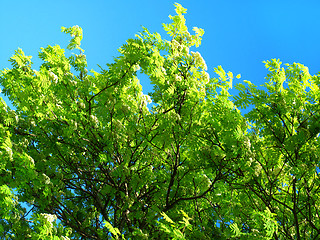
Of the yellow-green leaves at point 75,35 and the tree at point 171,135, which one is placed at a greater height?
the yellow-green leaves at point 75,35

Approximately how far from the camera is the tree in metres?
6.40

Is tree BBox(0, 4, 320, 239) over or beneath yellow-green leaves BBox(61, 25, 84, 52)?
beneath

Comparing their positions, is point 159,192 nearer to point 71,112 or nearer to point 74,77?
point 71,112

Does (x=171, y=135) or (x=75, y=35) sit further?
(x=75, y=35)

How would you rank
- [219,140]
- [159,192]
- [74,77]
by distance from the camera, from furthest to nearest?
[159,192] < [74,77] < [219,140]

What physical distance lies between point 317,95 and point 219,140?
223 cm

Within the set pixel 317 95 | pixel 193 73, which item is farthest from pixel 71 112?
pixel 317 95

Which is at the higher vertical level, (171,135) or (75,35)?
(75,35)

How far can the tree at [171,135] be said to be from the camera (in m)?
6.40

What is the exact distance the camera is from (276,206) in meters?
8.30

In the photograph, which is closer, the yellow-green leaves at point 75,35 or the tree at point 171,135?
the tree at point 171,135

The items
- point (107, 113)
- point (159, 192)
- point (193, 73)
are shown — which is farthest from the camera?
point (159, 192)

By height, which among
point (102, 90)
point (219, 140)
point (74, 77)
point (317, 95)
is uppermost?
point (74, 77)

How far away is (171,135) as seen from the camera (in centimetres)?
686
